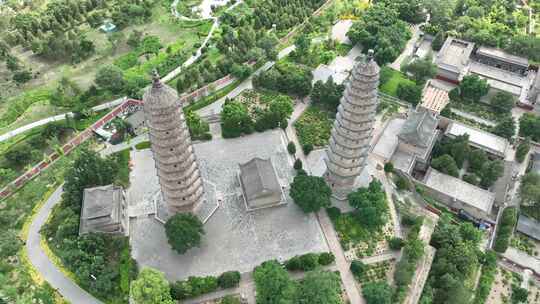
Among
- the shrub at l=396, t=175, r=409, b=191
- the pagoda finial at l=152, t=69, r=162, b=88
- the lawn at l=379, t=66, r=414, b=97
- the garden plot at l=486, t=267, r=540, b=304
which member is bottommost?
the garden plot at l=486, t=267, r=540, b=304

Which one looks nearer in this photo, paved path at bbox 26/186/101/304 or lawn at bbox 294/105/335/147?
paved path at bbox 26/186/101/304

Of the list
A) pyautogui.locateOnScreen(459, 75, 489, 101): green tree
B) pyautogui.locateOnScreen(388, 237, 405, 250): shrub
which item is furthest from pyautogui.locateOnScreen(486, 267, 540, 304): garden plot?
pyautogui.locateOnScreen(459, 75, 489, 101): green tree

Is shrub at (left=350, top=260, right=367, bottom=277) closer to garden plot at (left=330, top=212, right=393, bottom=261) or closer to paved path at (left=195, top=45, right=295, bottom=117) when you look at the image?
garden plot at (left=330, top=212, right=393, bottom=261)

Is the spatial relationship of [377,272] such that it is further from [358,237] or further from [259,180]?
[259,180]

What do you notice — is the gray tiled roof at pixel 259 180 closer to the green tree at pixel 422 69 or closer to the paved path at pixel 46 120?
the paved path at pixel 46 120

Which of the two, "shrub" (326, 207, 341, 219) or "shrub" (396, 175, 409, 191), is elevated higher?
"shrub" (396, 175, 409, 191)

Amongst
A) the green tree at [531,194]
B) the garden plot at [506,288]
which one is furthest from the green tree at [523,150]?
the garden plot at [506,288]

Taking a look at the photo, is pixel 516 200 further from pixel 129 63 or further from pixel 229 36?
pixel 129 63

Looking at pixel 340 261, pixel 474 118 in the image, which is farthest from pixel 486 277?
pixel 474 118
